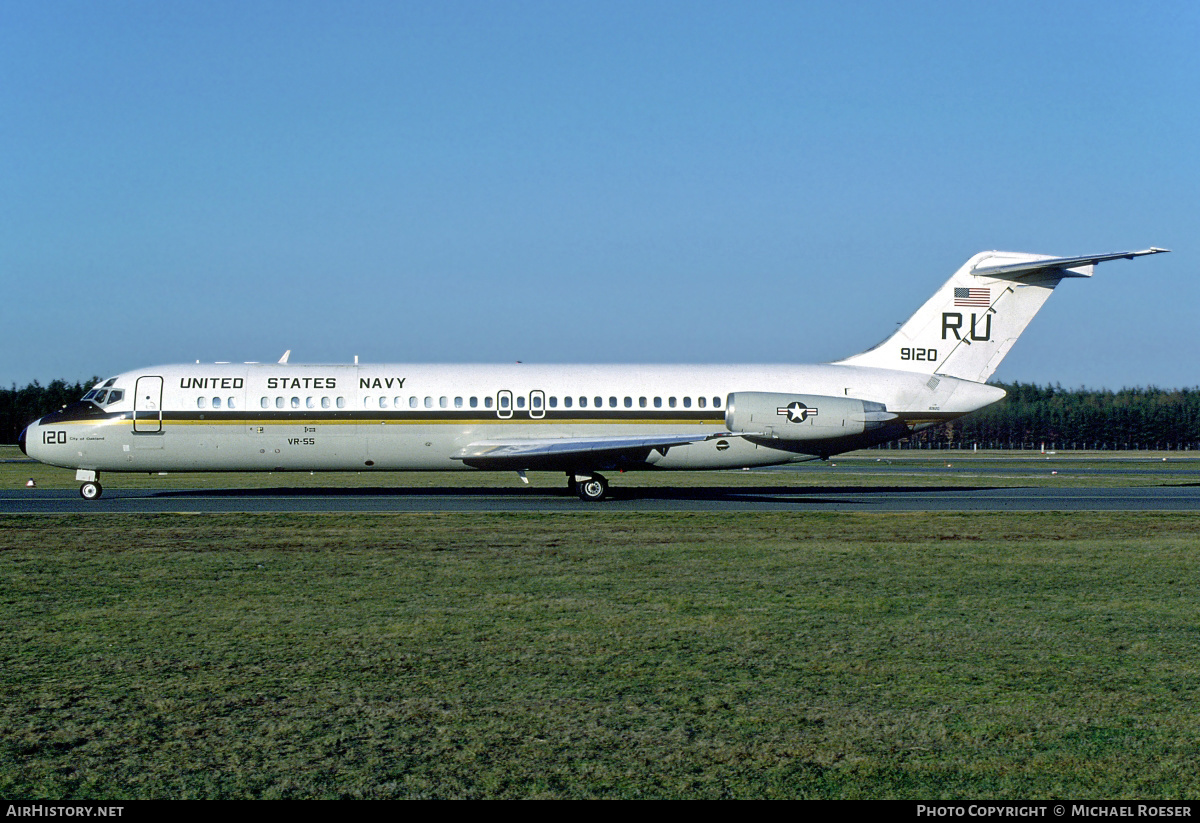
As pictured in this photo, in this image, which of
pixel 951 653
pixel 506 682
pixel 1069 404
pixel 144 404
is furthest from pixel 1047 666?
pixel 1069 404

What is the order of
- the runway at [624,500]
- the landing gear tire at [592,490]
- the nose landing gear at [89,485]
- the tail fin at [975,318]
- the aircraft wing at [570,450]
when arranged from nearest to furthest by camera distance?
the runway at [624,500] → the aircraft wing at [570,450] → the nose landing gear at [89,485] → the landing gear tire at [592,490] → the tail fin at [975,318]

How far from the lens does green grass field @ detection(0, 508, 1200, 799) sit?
6301 millimetres

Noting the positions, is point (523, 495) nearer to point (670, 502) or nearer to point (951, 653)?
point (670, 502)

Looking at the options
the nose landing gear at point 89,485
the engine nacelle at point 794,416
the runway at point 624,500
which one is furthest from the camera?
the engine nacelle at point 794,416

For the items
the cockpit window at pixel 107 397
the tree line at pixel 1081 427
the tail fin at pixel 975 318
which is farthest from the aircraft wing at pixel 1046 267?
the tree line at pixel 1081 427

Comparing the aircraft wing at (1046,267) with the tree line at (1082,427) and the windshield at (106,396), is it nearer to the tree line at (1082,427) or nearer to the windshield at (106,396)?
the windshield at (106,396)

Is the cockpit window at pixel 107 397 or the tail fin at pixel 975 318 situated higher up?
the tail fin at pixel 975 318

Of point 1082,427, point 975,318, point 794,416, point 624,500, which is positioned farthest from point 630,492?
point 1082,427

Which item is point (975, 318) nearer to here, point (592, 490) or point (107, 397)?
point (592, 490)

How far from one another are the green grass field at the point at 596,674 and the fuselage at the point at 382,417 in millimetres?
12158

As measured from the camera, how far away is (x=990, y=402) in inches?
1197

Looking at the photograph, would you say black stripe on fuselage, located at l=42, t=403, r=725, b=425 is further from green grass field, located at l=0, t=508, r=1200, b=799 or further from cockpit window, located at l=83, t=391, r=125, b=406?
green grass field, located at l=0, t=508, r=1200, b=799

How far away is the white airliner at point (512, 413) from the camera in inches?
1143

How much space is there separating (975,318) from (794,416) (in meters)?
6.02
